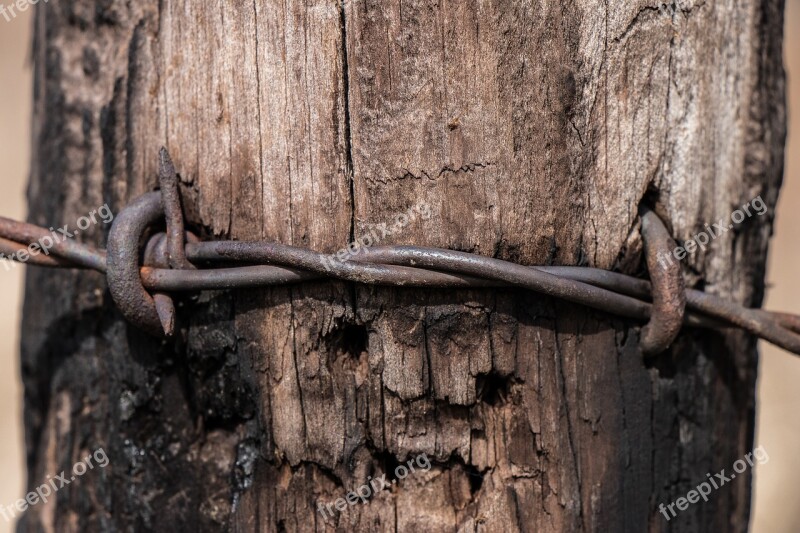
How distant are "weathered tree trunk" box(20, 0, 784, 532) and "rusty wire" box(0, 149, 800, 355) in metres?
0.05

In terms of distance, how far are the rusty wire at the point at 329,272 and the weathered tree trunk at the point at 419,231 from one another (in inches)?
2.0

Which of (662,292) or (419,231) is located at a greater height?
(419,231)

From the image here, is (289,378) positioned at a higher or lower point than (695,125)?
lower

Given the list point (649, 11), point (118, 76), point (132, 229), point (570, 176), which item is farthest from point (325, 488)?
point (649, 11)

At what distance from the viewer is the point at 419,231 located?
1412mm

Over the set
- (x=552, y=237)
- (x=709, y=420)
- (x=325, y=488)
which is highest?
(x=552, y=237)

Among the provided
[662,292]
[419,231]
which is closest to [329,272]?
[419,231]

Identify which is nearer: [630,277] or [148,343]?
[630,277]

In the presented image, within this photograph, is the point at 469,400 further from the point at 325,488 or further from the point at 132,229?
the point at 132,229

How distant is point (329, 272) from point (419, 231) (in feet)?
0.61

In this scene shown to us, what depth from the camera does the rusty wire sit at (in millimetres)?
1372

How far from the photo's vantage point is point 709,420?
5.58ft

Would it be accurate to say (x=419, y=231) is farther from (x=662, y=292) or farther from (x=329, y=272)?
(x=662, y=292)

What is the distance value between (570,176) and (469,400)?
0.47 metres
